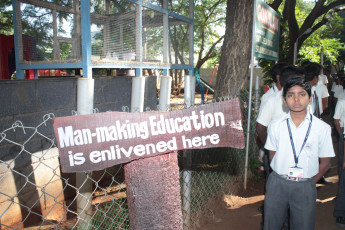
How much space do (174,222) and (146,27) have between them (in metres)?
3.08

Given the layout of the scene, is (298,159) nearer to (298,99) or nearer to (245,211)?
(298,99)

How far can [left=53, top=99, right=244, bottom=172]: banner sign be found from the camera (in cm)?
137

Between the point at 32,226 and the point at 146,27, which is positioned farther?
the point at 146,27

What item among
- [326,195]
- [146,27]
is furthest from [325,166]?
[146,27]

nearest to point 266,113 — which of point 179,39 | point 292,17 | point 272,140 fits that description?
point 272,140

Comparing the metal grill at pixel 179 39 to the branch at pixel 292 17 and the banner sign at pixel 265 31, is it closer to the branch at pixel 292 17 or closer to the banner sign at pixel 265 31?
the banner sign at pixel 265 31

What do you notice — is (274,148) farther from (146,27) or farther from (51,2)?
(51,2)

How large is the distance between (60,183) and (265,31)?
3788mm

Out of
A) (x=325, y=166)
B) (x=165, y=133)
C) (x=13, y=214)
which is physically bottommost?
(x=13, y=214)

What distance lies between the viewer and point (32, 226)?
3543 mm

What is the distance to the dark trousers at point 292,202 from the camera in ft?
7.22

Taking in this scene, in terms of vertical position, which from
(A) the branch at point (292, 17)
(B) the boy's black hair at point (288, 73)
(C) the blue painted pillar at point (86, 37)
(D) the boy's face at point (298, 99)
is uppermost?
(A) the branch at point (292, 17)

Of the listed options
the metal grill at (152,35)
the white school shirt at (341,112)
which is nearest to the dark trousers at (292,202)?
the white school shirt at (341,112)

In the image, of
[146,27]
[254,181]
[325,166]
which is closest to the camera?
[325,166]
